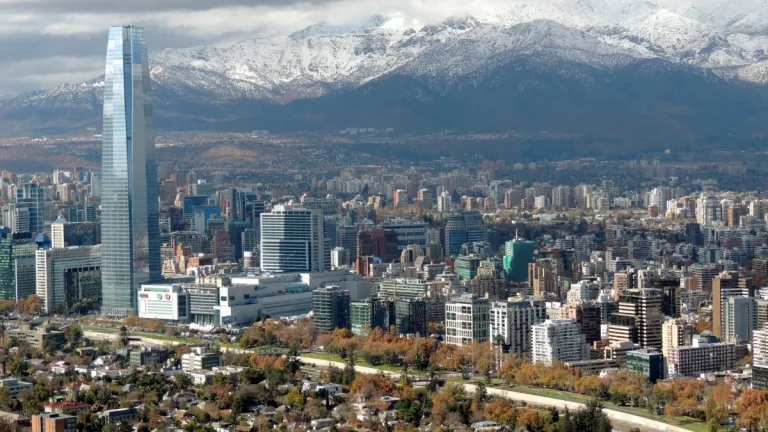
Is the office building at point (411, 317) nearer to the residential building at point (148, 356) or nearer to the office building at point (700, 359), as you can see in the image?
the residential building at point (148, 356)

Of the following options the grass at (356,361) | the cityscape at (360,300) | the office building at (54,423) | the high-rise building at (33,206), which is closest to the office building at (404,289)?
the cityscape at (360,300)

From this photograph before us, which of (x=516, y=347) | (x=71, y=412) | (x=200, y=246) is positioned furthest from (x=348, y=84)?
(x=71, y=412)

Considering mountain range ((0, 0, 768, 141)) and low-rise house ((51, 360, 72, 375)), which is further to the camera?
mountain range ((0, 0, 768, 141))

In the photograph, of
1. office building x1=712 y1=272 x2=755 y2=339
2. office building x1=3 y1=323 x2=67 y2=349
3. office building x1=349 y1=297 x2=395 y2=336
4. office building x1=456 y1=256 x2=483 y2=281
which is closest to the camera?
office building x1=712 y1=272 x2=755 y2=339

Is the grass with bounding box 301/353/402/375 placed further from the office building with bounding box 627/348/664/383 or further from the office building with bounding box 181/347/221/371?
the office building with bounding box 627/348/664/383

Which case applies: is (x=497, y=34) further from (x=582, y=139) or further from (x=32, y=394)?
(x=32, y=394)

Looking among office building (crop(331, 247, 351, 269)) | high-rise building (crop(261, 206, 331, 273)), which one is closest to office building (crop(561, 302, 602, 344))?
high-rise building (crop(261, 206, 331, 273))
